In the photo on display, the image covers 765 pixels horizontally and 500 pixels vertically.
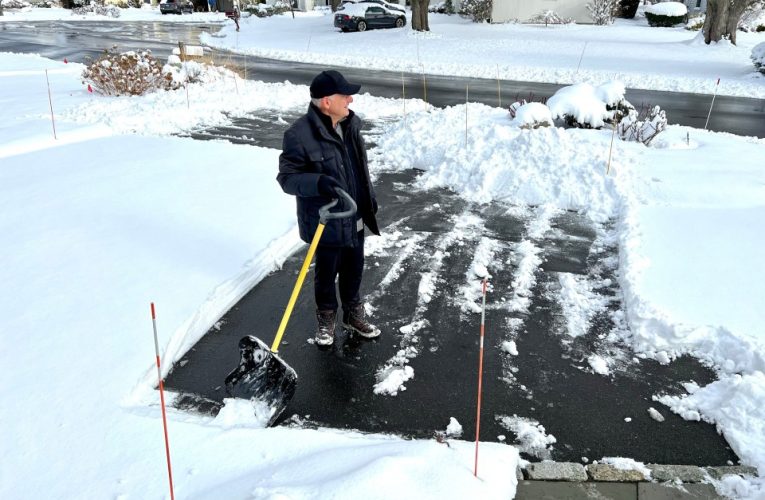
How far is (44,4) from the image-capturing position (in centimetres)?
5184

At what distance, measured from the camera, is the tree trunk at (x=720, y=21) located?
22.8 meters

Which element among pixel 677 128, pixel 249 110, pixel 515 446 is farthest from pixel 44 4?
pixel 515 446

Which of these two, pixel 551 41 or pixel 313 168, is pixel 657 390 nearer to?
pixel 313 168

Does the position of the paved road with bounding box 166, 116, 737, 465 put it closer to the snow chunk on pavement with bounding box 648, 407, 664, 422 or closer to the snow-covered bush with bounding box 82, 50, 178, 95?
the snow chunk on pavement with bounding box 648, 407, 664, 422

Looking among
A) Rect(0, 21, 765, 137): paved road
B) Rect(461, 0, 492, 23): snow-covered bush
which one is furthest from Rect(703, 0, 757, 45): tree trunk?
Rect(461, 0, 492, 23): snow-covered bush

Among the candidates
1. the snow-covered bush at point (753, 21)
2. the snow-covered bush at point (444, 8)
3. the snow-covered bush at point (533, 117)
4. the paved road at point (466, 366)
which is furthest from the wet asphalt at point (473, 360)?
the snow-covered bush at point (444, 8)

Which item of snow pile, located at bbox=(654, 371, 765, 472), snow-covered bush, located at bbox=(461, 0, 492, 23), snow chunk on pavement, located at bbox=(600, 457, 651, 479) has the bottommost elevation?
snow chunk on pavement, located at bbox=(600, 457, 651, 479)

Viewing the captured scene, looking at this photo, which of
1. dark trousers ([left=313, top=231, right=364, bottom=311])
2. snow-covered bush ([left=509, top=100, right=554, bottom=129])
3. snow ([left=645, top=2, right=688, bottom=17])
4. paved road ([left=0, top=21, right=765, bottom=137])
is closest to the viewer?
dark trousers ([left=313, top=231, right=364, bottom=311])

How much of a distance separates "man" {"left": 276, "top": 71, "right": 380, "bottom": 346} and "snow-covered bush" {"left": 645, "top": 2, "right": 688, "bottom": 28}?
34534mm

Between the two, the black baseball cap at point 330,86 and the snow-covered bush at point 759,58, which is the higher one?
the snow-covered bush at point 759,58

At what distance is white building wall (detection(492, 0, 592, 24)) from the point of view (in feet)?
112

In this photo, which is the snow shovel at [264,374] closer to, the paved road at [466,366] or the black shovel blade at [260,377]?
the black shovel blade at [260,377]

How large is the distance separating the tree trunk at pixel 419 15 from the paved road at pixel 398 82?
1064cm

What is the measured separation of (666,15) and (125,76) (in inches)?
1198
